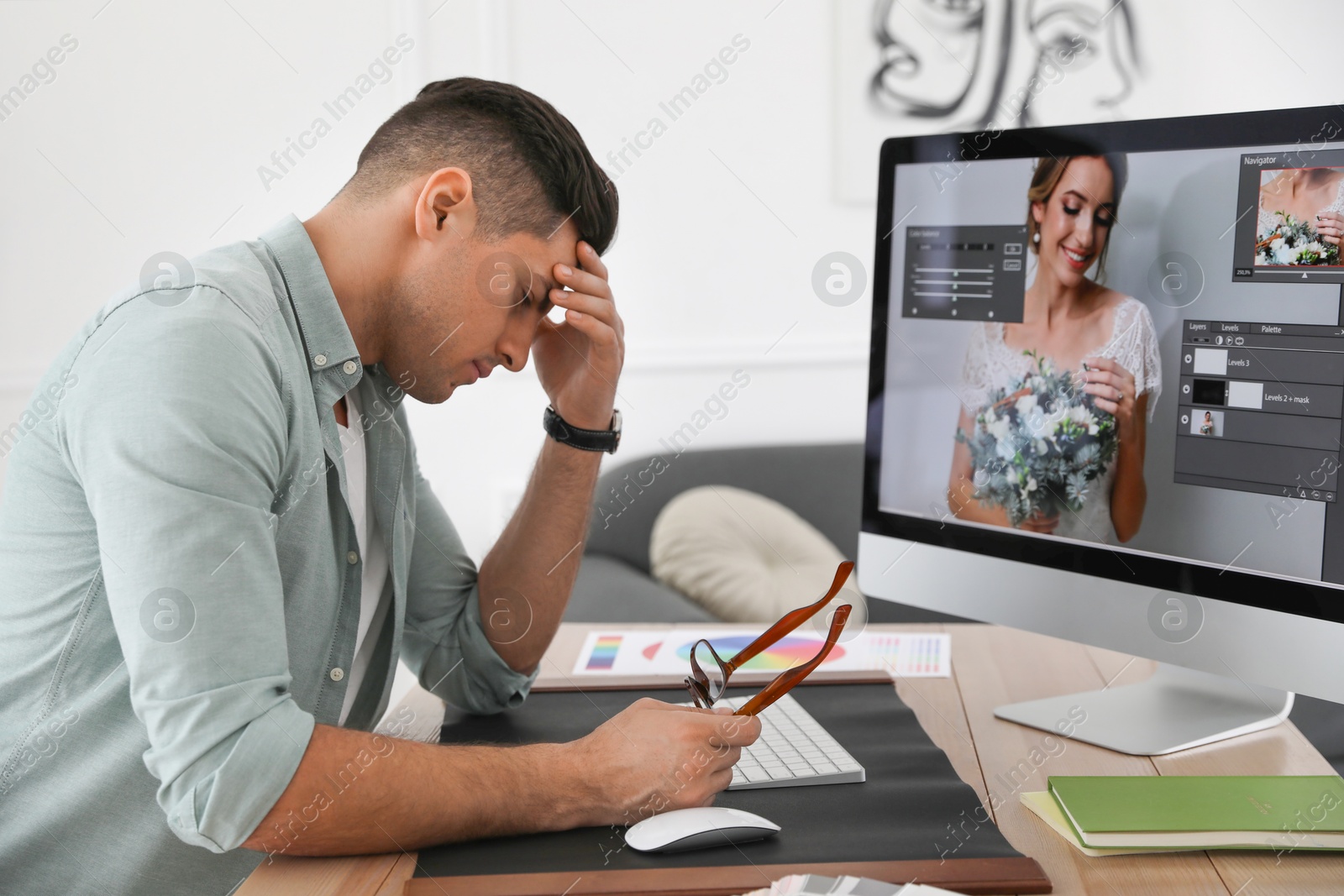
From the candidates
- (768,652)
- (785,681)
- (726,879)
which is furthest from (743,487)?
(726,879)

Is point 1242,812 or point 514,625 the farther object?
point 514,625

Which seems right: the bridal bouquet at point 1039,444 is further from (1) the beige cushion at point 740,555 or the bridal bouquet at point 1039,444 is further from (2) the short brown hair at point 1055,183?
(1) the beige cushion at point 740,555

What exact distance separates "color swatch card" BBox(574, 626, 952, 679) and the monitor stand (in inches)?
6.8

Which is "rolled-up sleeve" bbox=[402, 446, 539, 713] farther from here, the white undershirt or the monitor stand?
the monitor stand

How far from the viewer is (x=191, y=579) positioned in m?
0.71

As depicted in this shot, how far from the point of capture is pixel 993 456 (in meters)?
1.09

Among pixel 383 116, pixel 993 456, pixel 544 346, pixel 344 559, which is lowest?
pixel 344 559

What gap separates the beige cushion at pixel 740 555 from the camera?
7.41ft

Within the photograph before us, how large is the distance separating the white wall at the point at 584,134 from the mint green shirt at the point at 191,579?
164cm

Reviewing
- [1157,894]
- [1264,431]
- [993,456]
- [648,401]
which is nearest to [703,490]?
[648,401]

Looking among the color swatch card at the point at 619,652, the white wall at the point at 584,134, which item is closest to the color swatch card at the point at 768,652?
the color swatch card at the point at 619,652

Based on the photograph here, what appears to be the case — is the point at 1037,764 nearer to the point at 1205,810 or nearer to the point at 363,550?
the point at 1205,810

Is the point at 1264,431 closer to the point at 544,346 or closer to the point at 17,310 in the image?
the point at 544,346

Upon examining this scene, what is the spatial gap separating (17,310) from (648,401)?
5.52ft
